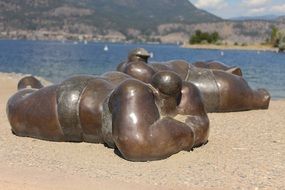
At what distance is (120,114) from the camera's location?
906 centimetres

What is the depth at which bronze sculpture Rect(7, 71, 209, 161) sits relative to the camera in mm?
8930

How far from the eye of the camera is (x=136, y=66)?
12.8 m

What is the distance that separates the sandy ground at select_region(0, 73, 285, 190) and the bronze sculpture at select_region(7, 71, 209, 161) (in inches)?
8.5

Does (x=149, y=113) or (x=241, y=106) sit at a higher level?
(x=149, y=113)

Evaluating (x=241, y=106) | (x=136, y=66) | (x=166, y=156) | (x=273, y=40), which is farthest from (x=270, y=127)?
(x=273, y=40)

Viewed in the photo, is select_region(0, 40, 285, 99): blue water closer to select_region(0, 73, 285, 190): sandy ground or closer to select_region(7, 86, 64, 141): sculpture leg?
select_region(0, 73, 285, 190): sandy ground

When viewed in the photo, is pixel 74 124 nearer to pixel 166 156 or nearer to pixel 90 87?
pixel 90 87

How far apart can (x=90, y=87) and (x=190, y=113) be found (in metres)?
1.91

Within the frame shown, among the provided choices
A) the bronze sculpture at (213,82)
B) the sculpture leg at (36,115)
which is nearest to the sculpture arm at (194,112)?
the sculpture leg at (36,115)

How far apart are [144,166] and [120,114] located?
3.09 feet

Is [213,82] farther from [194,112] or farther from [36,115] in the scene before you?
[36,115]

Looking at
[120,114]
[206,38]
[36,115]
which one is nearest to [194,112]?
[120,114]

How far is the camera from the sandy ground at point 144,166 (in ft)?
25.5

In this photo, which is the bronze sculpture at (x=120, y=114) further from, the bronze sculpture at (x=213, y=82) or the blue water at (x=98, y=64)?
the blue water at (x=98, y=64)
